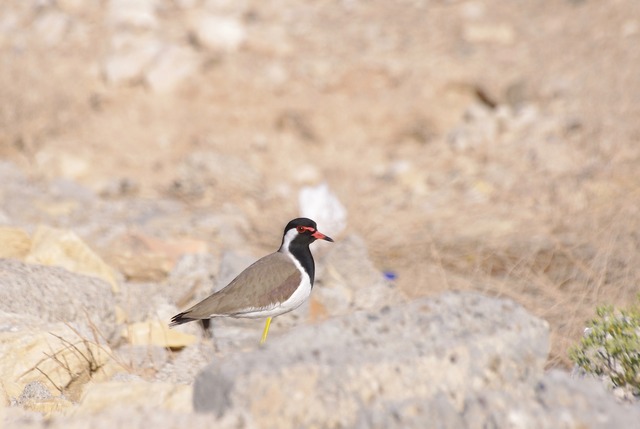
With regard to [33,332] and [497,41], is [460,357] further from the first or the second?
[497,41]

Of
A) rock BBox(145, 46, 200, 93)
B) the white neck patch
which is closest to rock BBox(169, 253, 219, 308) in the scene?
the white neck patch

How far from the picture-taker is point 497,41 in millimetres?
10992

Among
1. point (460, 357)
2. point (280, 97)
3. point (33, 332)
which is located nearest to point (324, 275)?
point (33, 332)

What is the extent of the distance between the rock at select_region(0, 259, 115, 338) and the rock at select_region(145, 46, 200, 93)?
5.92 meters

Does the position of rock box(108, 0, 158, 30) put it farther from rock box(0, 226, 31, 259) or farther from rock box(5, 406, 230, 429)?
rock box(5, 406, 230, 429)

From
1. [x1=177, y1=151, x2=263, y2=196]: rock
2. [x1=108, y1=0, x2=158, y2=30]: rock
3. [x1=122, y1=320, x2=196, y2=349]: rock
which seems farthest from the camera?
[x1=108, y1=0, x2=158, y2=30]: rock

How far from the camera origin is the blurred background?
7.04 m

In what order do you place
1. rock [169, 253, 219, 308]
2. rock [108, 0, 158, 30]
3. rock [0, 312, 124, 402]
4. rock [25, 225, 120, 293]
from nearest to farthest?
rock [0, 312, 124, 402] < rock [25, 225, 120, 293] < rock [169, 253, 219, 308] < rock [108, 0, 158, 30]

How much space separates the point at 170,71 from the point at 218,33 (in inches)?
36.8

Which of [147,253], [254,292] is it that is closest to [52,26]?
[147,253]

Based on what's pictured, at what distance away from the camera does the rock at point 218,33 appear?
→ 11.0m

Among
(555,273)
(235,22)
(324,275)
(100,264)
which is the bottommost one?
(555,273)

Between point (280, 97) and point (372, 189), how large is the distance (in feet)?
6.95

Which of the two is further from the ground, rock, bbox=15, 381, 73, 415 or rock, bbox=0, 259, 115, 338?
rock, bbox=0, 259, 115, 338
